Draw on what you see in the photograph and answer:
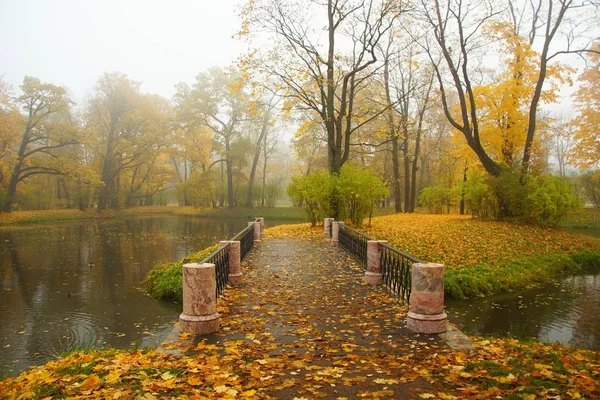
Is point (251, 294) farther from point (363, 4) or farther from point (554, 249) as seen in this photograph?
point (363, 4)

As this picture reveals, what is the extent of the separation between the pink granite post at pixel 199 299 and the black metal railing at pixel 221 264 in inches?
43.0

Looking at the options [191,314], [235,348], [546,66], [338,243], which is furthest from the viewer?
[546,66]

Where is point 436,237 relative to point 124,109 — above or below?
below

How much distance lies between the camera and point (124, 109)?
45.2 m

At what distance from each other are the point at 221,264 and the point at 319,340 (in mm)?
3336

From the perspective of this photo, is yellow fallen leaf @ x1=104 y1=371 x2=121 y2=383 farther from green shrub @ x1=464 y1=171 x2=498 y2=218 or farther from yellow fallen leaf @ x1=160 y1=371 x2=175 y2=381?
green shrub @ x1=464 y1=171 x2=498 y2=218

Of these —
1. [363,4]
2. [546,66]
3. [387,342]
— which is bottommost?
[387,342]

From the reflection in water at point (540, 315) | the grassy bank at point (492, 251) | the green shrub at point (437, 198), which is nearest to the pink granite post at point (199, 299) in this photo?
the reflection in water at point (540, 315)

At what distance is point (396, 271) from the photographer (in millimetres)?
8789

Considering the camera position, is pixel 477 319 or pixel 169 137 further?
pixel 169 137

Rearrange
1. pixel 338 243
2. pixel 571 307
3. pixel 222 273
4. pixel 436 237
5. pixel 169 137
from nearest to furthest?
pixel 222 273 → pixel 571 307 → pixel 338 243 → pixel 436 237 → pixel 169 137

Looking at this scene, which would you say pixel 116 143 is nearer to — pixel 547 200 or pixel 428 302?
pixel 547 200

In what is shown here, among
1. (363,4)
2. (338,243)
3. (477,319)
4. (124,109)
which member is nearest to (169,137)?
(124,109)

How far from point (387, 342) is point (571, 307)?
7.83 m
